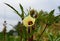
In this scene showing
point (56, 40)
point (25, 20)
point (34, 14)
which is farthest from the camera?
point (56, 40)

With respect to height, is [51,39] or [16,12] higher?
[16,12]

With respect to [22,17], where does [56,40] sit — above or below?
below

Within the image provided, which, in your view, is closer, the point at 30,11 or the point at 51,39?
the point at 30,11

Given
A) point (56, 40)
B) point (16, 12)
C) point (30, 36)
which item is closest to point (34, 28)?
point (30, 36)

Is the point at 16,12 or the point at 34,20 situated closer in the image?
the point at 34,20

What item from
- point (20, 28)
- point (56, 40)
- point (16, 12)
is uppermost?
point (16, 12)

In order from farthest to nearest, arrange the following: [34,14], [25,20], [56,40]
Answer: [56,40]
[34,14]
[25,20]

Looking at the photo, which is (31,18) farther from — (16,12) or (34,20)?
(16,12)

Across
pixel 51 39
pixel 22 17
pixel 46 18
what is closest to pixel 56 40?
pixel 51 39

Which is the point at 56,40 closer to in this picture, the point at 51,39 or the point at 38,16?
the point at 51,39
